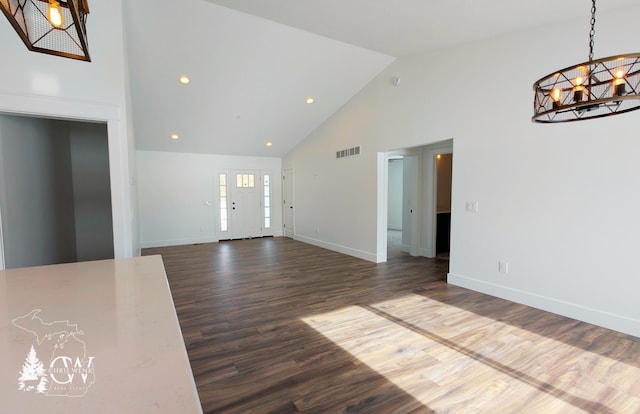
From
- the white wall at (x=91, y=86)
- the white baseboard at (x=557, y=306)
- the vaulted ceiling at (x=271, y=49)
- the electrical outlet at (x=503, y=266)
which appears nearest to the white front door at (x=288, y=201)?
the vaulted ceiling at (x=271, y=49)

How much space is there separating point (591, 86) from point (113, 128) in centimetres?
404

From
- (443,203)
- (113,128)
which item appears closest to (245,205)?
(443,203)

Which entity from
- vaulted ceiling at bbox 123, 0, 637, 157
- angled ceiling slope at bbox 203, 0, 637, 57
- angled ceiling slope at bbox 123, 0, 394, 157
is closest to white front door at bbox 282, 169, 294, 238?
angled ceiling slope at bbox 123, 0, 394, 157

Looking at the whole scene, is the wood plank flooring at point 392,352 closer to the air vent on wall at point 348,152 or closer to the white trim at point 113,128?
the white trim at point 113,128

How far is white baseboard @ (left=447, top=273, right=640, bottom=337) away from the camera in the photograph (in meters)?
2.86

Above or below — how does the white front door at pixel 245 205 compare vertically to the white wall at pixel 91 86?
below

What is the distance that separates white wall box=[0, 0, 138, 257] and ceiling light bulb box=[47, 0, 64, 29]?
2.02m

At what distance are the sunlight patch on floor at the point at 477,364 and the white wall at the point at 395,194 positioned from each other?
7608 millimetres

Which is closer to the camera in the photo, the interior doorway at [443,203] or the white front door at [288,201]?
the interior doorway at [443,203]

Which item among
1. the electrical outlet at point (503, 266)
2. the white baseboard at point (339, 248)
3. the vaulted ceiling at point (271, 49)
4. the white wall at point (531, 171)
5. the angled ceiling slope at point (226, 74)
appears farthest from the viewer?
the white baseboard at point (339, 248)

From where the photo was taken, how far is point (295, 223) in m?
8.59

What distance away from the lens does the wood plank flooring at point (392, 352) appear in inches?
77.5

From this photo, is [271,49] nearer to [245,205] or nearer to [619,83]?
[619,83]

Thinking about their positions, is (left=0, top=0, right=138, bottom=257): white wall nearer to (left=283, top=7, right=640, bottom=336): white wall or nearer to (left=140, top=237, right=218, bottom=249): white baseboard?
(left=283, top=7, right=640, bottom=336): white wall
